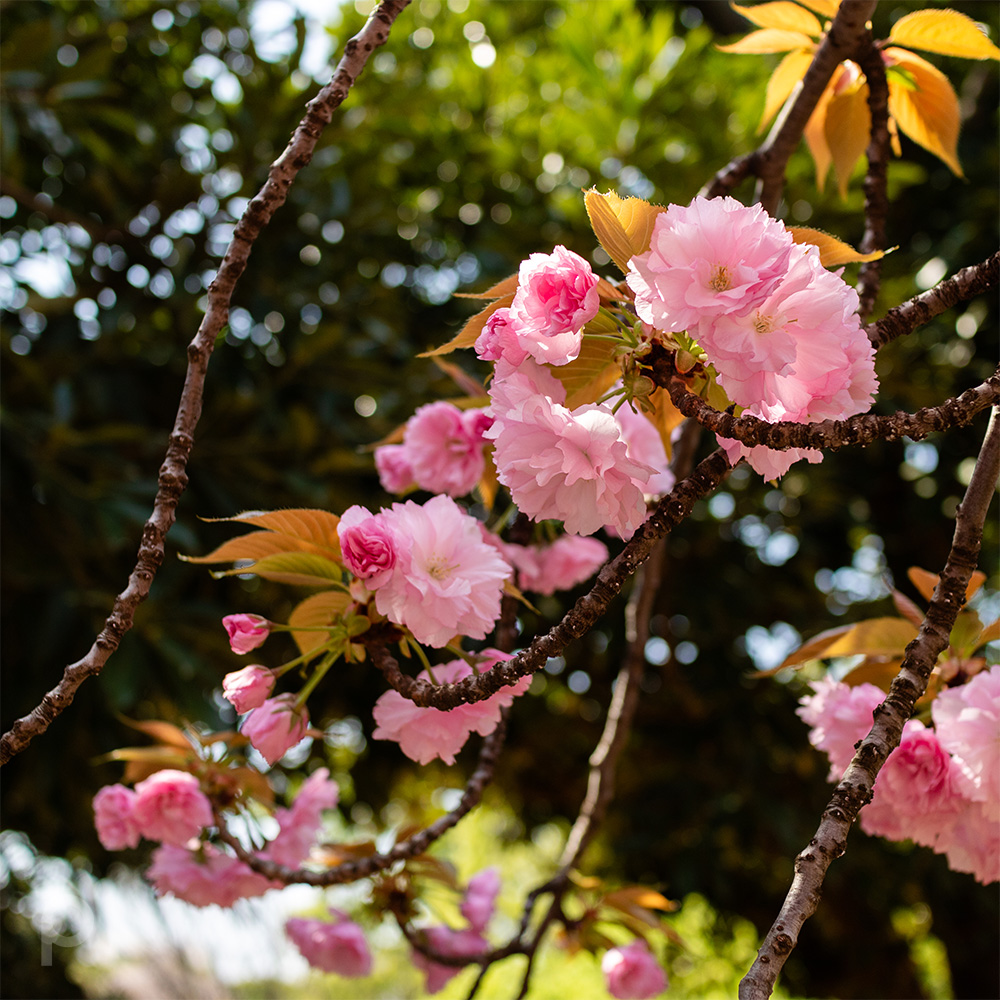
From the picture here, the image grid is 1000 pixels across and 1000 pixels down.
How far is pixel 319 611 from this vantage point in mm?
660

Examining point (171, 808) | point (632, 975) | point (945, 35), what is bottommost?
point (632, 975)

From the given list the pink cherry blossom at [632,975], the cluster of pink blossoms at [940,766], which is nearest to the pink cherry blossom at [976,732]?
the cluster of pink blossoms at [940,766]

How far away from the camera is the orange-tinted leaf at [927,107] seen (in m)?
0.87

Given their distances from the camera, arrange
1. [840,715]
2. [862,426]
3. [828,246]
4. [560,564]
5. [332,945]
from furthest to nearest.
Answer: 1. [332,945]
2. [560,564]
3. [840,715]
4. [828,246]
5. [862,426]

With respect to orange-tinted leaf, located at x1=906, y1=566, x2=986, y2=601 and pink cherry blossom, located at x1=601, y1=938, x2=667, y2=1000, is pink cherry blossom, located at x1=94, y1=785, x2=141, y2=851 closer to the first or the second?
pink cherry blossom, located at x1=601, y1=938, x2=667, y2=1000

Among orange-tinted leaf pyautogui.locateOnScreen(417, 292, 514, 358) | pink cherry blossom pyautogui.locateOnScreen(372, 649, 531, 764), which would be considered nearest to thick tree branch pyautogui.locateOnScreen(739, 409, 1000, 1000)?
pink cherry blossom pyautogui.locateOnScreen(372, 649, 531, 764)

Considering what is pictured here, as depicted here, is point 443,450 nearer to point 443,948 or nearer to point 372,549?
point 372,549

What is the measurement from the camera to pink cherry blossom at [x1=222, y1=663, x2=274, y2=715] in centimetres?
64

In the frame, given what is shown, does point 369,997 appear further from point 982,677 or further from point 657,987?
point 982,677

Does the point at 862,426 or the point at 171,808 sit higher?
the point at 862,426

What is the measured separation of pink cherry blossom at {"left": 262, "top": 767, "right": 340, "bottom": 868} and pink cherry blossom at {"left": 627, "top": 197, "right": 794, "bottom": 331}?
1.95ft

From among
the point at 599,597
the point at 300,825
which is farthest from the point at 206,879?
the point at 599,597

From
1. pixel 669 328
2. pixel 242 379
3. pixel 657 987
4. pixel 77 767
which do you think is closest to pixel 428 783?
pixel 77 767

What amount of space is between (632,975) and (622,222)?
94 cm
